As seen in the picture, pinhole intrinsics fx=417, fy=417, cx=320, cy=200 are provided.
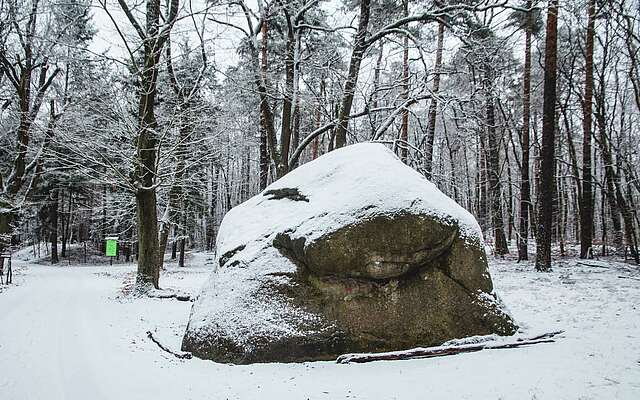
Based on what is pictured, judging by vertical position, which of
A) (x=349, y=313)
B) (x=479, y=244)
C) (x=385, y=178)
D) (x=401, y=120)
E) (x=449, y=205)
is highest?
(x=401, y=120)

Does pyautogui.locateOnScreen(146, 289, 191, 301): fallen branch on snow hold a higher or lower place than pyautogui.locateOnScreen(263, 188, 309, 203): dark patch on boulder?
lower

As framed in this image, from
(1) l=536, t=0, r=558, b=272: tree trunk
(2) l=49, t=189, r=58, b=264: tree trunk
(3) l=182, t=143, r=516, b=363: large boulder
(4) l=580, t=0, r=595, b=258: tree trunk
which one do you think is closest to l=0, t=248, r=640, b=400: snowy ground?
(3) l=182, t=143, r=516, b=363: large boulder

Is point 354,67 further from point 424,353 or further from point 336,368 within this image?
point 336,368

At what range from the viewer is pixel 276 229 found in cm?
671

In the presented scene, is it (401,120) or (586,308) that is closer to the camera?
(586,308)

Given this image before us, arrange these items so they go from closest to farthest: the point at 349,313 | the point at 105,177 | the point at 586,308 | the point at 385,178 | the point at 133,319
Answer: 1. the point at 349,313
2. the point at 385,178
3. the point at 586,308
4. the point at 133,319
5. the point at 105,177

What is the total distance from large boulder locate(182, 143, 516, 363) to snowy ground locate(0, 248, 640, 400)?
40 centimetres

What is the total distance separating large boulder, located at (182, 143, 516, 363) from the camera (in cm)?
563

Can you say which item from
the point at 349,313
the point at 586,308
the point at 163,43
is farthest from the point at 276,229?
the point at 163,43

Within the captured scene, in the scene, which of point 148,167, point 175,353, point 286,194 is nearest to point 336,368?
point 175,353

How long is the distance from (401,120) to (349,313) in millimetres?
11861

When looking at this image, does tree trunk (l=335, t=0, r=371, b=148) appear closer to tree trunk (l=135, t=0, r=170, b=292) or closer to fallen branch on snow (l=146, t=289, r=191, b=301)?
tree trunk (l=135, t=0, r=170, b=292)

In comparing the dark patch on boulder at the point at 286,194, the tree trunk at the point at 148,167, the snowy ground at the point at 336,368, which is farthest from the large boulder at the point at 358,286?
the tree trunk at the point at 148,167

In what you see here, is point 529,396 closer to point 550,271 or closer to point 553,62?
point 550,271
